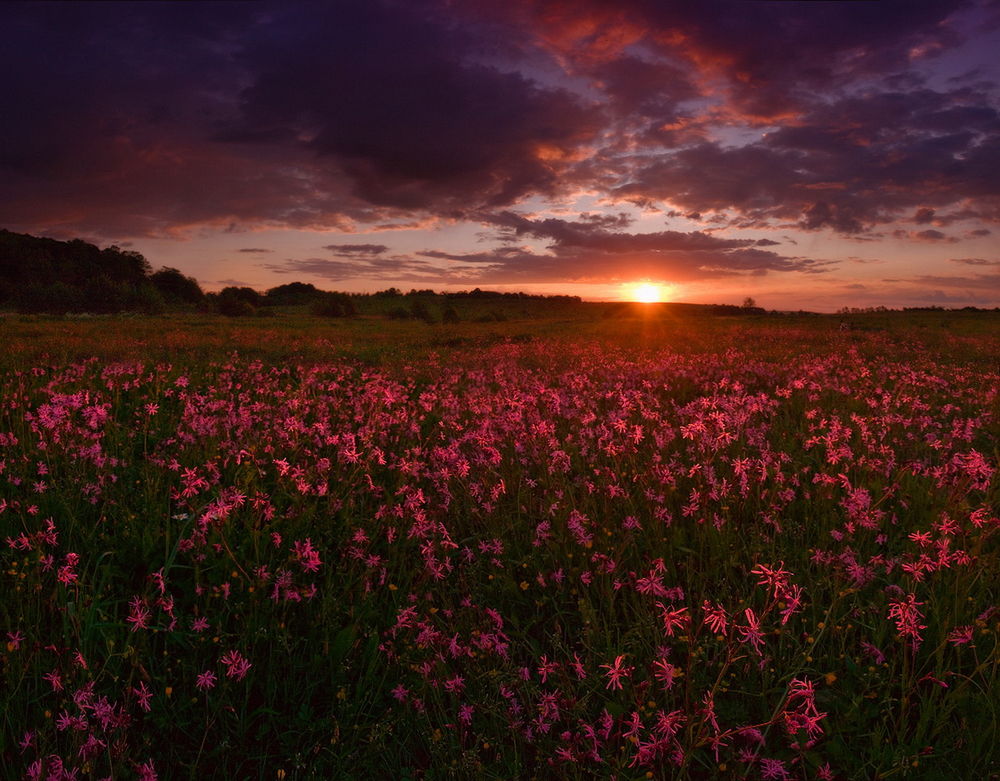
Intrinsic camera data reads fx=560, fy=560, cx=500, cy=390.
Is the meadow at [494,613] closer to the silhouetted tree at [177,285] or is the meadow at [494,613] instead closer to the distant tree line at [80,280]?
the distant tree line at [80,280]

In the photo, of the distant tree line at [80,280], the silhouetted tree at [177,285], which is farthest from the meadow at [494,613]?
the silhouetted tree at [177,285]

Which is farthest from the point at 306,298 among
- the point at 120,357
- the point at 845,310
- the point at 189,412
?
the point at 189,412

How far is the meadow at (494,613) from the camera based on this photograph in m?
2.53

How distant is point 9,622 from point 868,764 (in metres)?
4.15

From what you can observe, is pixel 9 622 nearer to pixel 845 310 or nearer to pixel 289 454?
pixel 289 454

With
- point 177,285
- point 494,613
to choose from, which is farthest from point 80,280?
point 494,613

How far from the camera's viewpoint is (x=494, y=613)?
313cm

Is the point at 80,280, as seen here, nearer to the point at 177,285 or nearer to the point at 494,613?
the point at 177,285

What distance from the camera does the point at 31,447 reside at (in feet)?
17.4

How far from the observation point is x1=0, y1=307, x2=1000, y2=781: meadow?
2533mm

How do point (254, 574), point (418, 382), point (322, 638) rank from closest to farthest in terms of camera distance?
point (322, 638), point (254, 574), point (418, 382)

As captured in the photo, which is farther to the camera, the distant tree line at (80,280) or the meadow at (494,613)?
the distant tree line at (80,280)

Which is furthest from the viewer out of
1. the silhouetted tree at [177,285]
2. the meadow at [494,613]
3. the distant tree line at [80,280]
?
the silhouetted tree at [177,285]

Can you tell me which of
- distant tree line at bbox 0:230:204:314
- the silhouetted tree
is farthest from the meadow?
the silhouetted tree
